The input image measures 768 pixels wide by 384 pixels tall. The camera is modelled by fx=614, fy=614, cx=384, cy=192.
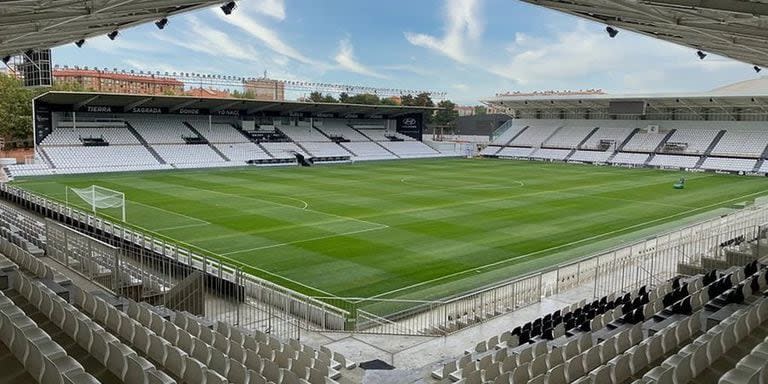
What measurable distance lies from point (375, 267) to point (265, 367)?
1153 cm

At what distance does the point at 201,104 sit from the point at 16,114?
836 inches

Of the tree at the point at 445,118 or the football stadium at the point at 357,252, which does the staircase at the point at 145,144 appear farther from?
the tree at the point at 445,118

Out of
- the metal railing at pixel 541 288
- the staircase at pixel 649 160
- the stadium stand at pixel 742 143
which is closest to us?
the metal railing at pixel 541 288

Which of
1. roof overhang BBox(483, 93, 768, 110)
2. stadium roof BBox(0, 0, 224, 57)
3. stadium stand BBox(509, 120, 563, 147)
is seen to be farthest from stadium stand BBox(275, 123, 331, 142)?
stadium roof BBox(0, 0, 224, 57)

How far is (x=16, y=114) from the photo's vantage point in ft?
205

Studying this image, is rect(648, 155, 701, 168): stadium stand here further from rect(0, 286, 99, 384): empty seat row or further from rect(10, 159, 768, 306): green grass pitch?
rect(0, 286, 99, 384): empty seat row

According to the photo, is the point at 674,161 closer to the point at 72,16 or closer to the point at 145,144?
the point at 145,144

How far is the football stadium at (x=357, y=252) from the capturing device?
308 inches

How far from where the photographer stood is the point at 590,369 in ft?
26.0

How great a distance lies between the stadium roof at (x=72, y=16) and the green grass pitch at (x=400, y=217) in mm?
7695

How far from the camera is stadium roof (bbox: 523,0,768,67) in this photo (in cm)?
917

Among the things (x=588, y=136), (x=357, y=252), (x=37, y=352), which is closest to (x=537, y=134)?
(x=588, y=136)

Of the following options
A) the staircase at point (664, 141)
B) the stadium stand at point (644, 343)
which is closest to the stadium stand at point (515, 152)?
the staircase at point (664, 141)

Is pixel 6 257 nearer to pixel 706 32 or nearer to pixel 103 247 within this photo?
pixel 103 247
